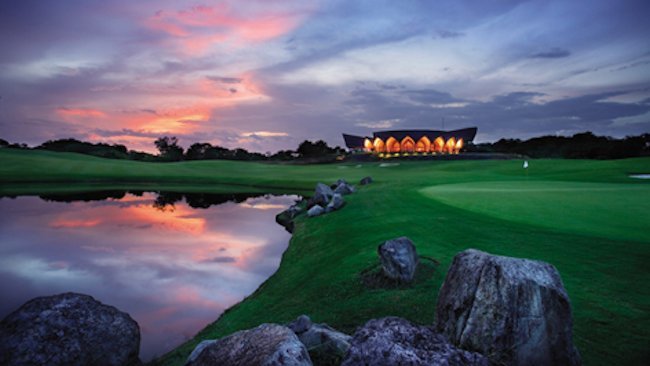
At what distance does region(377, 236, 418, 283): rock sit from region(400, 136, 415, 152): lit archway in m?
103

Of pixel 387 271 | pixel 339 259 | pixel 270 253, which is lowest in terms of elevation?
pixel 270 253

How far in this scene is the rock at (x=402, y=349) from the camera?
3213mm

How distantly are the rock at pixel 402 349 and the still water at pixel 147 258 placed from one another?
24.0 ft

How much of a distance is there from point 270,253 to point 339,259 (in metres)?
6.64

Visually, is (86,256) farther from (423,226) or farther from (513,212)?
(513,212)

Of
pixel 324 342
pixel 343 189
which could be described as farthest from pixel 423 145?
pixel 324 342

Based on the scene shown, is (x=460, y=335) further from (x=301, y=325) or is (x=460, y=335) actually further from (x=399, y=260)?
(x=399, y=260)

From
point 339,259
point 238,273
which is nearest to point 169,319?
point 238,273

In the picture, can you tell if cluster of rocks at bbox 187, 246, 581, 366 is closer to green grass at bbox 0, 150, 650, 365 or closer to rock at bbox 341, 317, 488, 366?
rock at bbox 341, 317, 488, 366

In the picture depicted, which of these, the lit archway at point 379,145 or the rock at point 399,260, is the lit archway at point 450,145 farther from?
the rock at point 399,260

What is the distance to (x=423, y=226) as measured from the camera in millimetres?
14586

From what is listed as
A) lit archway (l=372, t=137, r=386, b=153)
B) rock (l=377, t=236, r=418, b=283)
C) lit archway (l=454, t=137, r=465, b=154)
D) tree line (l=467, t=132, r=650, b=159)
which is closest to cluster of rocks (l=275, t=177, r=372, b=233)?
rock (l=377, t=236, r=418, b=283)

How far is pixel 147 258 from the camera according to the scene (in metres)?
17.3

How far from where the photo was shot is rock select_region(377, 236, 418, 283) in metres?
8.43
